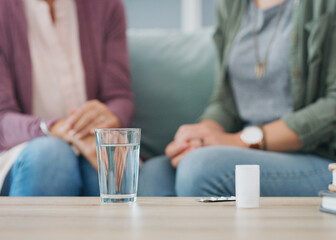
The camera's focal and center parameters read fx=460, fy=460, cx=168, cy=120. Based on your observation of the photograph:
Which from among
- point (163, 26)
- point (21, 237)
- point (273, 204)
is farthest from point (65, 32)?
point (163, 26)

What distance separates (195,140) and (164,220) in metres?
0.75

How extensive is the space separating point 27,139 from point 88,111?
20cm

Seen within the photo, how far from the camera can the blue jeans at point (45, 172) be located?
1.10 metres

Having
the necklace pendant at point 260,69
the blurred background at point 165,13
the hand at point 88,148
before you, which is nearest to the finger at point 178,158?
the hand at point 88,148

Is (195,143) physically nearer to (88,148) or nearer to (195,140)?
(195,140)

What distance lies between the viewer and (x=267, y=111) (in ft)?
4.43

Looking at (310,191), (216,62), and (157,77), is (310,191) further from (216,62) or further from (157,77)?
(157,77)

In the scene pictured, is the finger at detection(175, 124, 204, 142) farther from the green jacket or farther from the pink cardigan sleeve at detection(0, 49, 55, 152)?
the pink cardigan sleeve at detection(0, 49, 55, 152)

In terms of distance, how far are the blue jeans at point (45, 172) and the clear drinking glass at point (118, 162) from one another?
18.6 inches

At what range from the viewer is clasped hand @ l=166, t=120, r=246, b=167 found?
1255 mm

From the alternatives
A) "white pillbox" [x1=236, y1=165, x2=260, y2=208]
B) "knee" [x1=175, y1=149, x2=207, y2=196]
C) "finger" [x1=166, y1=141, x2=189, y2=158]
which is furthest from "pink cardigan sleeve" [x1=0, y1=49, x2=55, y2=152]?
"white pillbox" [x1=236, y1=165, x2=260, y2=208]

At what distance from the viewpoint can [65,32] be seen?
4.99 ft

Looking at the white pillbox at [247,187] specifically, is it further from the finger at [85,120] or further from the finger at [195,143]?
the finger at [85,120]

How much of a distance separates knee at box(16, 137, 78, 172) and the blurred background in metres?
2.35
